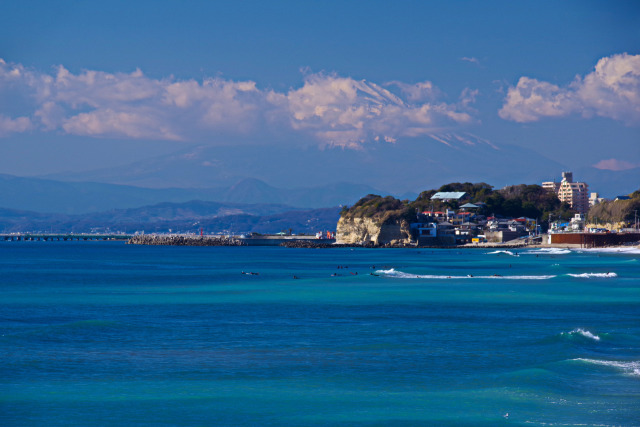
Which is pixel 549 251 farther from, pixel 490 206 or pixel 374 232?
pixel 490 206

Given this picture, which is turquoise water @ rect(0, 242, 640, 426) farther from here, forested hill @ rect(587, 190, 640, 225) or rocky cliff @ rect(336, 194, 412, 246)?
forested hill @ rect(587, 190, 640, 225)

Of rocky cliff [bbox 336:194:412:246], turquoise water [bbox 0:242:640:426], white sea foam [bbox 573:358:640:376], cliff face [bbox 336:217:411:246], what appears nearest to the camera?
turquoise water [bbox 0:242:640:426]

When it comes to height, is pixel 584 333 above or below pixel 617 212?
below

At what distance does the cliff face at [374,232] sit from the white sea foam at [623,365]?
132m

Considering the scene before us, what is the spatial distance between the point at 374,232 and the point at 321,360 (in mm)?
137182

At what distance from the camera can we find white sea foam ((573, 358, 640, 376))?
21.8m

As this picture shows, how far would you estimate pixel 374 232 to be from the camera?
16075 cm

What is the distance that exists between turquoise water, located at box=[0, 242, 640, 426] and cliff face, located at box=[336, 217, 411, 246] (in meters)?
112

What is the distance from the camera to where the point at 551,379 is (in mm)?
21438

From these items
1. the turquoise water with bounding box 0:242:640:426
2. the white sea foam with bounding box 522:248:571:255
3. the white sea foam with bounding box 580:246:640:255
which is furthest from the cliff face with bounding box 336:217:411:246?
the turquoise water with bounding box 0:242:640:426

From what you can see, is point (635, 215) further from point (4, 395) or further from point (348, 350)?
point (4, 395)

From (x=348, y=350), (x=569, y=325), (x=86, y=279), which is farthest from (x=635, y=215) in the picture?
(x=348, y=350)

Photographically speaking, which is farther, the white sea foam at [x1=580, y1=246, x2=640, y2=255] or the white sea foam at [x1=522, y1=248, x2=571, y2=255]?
the white sea foam at [x1=522, y1=248, x2=571, y2=255]

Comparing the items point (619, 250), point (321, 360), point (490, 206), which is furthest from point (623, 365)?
point (490, 206)
